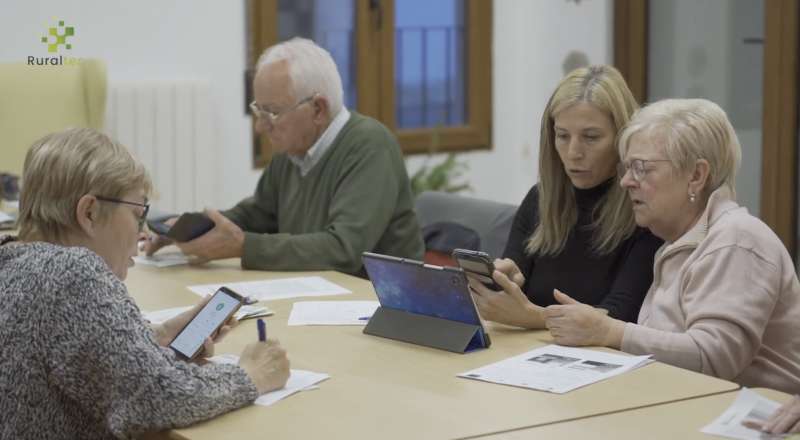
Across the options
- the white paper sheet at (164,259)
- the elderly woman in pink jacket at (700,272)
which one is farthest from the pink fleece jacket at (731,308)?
the white paper sheet at (164,259)

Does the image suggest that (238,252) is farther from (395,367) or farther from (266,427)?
(266,427)

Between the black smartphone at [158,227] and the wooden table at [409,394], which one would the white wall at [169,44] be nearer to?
the black smartphone at [158,227]

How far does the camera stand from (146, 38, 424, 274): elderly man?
3.41m

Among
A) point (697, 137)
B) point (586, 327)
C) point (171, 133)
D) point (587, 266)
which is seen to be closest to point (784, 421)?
point (586, 327)

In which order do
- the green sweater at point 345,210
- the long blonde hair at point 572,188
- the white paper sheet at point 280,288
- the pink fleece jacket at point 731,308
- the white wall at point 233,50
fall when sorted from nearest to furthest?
1. the pink fleece jacket at point 731,308
2. the long blonde hair at point 572,188
3. the white paper sheet at point 280,288
4. the green sweater at point 345,210
5. the white wall at point 233,50

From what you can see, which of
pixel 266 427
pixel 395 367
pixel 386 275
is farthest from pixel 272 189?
pixel 266 427

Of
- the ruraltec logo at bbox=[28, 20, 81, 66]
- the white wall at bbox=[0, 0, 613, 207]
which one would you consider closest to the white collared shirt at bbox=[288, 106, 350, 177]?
the ruraltec logo at bbox=[28, 20, 81, 66]

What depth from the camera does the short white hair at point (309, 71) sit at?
11.8 feet

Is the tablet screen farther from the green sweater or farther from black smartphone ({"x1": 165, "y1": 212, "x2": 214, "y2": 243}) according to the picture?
black smartphone ({"x1": 165, "y1": 212, "x2": 214, "y2": 243})

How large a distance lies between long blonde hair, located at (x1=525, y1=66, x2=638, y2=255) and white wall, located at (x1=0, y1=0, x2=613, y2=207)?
271 cm

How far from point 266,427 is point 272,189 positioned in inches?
78.4

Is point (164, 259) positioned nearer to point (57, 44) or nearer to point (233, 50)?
point (57, 44)

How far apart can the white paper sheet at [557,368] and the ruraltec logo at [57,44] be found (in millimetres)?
3084

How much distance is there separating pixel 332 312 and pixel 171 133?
3.02m
